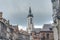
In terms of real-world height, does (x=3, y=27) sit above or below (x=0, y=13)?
below

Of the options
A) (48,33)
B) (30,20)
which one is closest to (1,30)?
(48,33)

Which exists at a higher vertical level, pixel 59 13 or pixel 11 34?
pixel 59 13

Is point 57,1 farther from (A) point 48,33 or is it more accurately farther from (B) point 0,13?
(A) point 48,33

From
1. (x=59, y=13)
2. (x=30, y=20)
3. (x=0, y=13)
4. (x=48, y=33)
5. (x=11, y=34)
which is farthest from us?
(x=30, y=20)

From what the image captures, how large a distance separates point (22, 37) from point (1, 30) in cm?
883

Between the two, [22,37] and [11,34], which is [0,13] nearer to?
[11,34]

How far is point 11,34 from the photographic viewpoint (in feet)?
106

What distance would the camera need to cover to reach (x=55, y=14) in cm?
2622

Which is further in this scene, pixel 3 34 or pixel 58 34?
pixel 3 34

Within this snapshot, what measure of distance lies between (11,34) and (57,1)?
995cm

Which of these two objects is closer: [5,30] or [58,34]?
[58,34]

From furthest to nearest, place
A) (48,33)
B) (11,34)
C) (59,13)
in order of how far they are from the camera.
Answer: (48,33), (11,34), (59,13)

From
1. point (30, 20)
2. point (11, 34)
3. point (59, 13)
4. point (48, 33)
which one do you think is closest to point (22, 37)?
point (11, 34)

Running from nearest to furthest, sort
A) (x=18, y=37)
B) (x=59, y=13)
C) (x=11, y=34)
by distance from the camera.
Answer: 1. (x=59, y=13)
2. (x=11, y=34)
3. (x=18, y=37)
